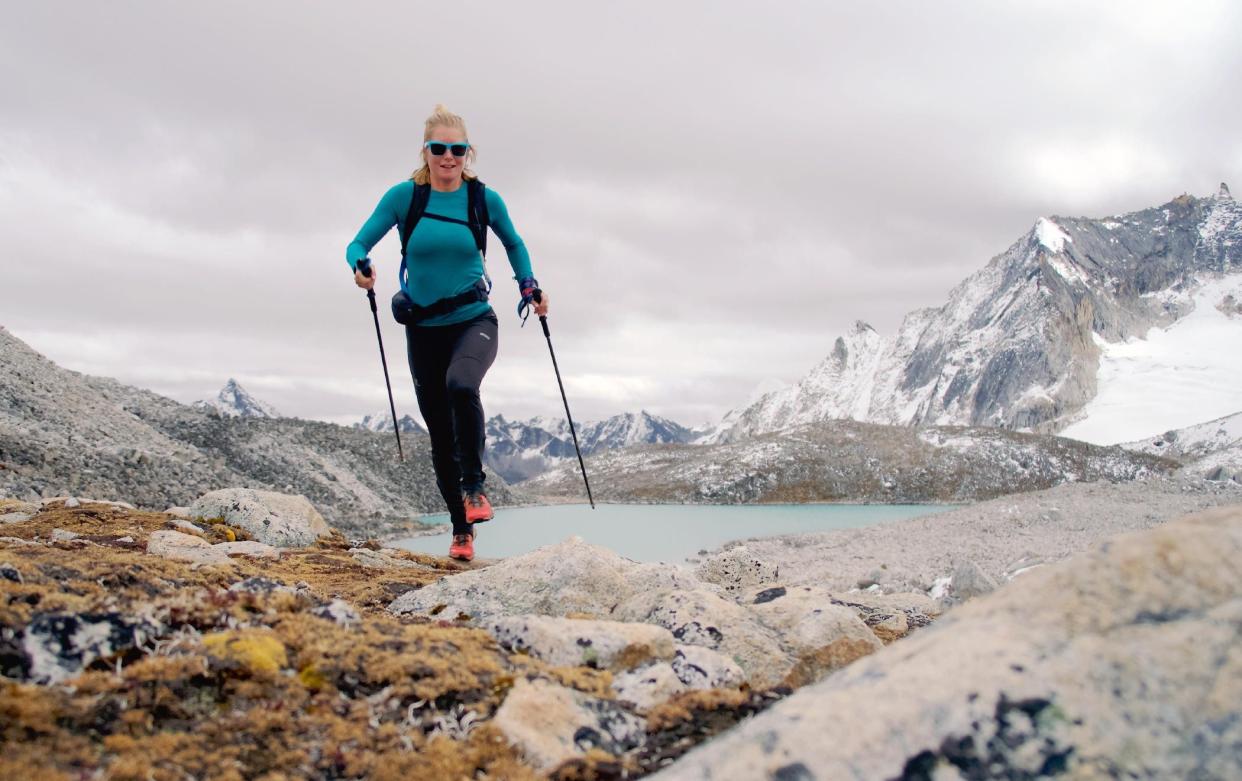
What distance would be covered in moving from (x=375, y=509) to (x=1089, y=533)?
7683 centimetres

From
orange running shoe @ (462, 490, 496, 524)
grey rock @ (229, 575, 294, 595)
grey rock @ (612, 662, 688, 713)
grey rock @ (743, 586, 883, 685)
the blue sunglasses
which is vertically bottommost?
grey rock @ (743, 586, 883, 685)

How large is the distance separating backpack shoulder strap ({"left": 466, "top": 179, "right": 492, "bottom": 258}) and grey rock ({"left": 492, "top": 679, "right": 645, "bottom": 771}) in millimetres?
7035

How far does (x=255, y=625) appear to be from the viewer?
18.1 ft

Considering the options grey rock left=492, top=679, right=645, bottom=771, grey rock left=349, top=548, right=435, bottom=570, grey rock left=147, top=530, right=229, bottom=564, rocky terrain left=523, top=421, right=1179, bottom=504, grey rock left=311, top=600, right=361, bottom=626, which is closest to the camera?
grey rock left=492, top=679, right=645, bottom=771

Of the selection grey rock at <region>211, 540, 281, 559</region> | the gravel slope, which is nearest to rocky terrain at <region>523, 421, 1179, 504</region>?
the gravel slope

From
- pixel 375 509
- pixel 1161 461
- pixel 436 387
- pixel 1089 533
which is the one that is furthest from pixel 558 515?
pixel 1161 461

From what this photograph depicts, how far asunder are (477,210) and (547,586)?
5456 mm

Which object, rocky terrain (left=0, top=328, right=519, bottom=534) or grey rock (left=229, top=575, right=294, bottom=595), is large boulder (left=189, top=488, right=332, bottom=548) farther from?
rocky terrain (left=0, top=328, right=519, bottom=534)

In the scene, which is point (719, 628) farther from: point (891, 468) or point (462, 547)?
point (891, 468)

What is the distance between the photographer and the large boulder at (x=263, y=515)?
618 inches

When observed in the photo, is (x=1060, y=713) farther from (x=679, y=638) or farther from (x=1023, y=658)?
(x=679, y=638)

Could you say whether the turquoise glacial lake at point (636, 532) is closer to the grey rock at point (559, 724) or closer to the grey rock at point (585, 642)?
the grey rock at point (585, 642)

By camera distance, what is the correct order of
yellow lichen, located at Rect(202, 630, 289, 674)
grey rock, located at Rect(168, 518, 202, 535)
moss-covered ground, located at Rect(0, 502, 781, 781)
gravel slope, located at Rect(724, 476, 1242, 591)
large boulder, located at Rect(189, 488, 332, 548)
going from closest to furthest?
moss-covered ground, located at Rect(0, 502, 781, 781) < yellow lichen, located at Rect(202, 630, 289, 674) < grey rock, located at Rect(168, 518, 202, 535) < large boulder, located at Rect(189, 488, 332, 548) < gravel slope, located at Rect(724, 476, 1242, 591)

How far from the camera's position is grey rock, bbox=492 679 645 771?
4398 mm
